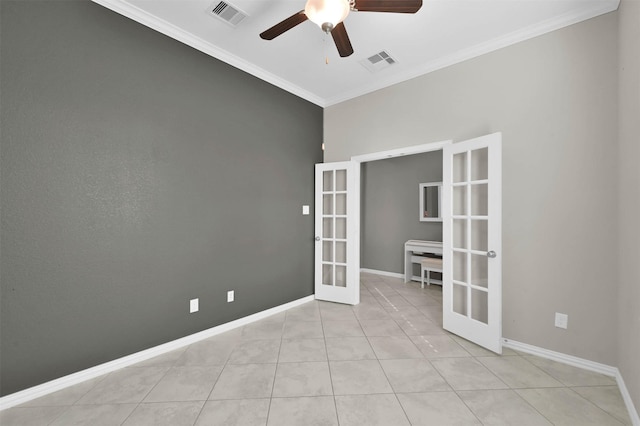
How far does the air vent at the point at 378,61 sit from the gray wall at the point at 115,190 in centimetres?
132

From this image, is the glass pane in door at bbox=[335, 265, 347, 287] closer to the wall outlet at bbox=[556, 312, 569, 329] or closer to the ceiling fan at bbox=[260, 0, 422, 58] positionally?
the wall outlet at bbox=[556, 312, 569, 329]

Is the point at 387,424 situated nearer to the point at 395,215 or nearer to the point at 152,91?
the point at 152,91

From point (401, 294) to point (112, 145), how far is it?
13.4 feet

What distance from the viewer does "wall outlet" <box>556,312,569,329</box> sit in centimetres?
230

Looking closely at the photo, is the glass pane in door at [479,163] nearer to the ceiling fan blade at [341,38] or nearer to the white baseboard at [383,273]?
the ceiling fan blade at [341,38]

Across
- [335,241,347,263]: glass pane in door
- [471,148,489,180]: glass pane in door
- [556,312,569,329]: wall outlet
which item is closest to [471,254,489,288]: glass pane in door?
[556,312,569,329]: wall outlet

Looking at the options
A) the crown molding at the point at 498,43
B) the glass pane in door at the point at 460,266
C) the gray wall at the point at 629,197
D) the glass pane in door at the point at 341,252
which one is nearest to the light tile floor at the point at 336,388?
the gray wall at the point at 629,197

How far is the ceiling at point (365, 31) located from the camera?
2262 millimetres

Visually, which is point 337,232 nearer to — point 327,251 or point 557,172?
point 327,251

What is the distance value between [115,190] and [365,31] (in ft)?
8.77

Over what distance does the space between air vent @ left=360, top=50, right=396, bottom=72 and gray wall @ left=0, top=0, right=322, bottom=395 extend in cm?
132

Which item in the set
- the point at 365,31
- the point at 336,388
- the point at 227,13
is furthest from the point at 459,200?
the point at 227,13

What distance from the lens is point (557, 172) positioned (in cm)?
236

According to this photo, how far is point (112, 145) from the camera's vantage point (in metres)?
2.20
